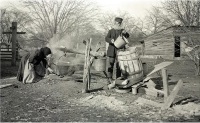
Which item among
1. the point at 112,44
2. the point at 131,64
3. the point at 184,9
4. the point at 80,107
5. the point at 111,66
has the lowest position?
the point at 80,107

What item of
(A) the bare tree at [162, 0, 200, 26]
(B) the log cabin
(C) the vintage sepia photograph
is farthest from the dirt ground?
(B) the log cabin

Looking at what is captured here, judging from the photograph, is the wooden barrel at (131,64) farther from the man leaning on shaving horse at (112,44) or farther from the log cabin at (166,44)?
the log cabin at (166,44)

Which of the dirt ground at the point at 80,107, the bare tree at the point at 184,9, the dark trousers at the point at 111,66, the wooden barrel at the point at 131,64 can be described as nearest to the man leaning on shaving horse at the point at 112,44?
the dark trousers at the point at 111,66

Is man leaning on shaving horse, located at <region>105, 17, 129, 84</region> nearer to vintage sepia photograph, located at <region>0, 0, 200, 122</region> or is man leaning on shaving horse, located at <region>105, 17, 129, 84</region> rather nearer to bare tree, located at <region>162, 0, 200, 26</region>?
vintage sepia photograph, located at <region>0, 0, 200, 122</region>

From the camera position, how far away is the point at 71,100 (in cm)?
503

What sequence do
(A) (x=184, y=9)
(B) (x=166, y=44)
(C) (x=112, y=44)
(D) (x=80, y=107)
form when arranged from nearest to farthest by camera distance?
(D) (x=80, y=107)
(C) (x=112, y=44)
(A) (x=184, y=9)
(B) (x=166, y=44)

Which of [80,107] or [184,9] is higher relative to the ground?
[184,9]

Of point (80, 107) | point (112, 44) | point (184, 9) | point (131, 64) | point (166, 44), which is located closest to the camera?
point (80, 107)

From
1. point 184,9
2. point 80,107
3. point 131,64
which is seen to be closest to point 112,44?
point 131,64

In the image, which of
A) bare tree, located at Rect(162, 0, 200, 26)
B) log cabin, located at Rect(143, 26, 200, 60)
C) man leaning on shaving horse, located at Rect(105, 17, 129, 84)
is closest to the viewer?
man leaning on shaving horse, located at Rect(105, 17, 129, 84)

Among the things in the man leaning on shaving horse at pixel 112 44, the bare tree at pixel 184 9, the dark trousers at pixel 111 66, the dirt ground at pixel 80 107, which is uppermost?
the bare tree at pixel 184 9

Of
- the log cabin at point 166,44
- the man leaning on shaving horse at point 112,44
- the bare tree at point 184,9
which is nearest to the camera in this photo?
the man leaning on shaving horse at point 112,44

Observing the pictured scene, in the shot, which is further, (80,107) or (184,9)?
(184,9)

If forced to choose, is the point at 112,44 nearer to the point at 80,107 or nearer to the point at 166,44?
the point at 80,107
